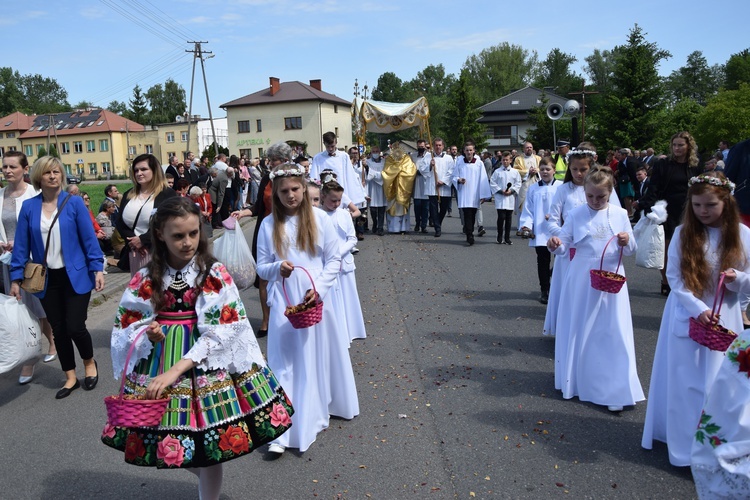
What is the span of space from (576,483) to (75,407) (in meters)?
4.06

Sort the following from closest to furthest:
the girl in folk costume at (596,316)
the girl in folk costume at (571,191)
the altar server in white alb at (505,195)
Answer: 1. the girl in folk costume at (596,316)
2. the girl in folk costume at (571,191)
3. the altar server in white alb at (505,195)

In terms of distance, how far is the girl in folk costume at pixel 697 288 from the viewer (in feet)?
12.8

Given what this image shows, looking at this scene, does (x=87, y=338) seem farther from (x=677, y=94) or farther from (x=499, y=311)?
(x=677, y=94)

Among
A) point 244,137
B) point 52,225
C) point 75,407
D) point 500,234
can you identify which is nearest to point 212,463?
point 75,407

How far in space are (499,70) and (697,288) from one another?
97.8m

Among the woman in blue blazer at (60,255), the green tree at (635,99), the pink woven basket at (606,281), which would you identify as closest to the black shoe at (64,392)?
the woman in blue blazer at (60,255)

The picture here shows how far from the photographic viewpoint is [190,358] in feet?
9.77

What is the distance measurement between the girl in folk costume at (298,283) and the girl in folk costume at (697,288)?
7.49 ft

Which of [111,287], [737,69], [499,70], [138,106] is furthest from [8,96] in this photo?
[111,287]

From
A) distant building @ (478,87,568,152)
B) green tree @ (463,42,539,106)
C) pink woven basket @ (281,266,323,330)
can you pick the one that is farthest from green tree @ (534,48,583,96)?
pink woven basket @ (281,266,323,330)

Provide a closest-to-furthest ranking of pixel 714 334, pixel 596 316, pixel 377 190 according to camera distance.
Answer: pixel 714 334 < pixel 596 316 < pixel 377 190

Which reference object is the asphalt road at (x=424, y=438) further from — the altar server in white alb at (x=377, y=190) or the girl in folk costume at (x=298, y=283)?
the altar server in white alb at (x=377, y=190)

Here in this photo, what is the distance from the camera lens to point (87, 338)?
5.77 metres

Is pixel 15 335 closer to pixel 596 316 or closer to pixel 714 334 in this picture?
pixel 596 316
